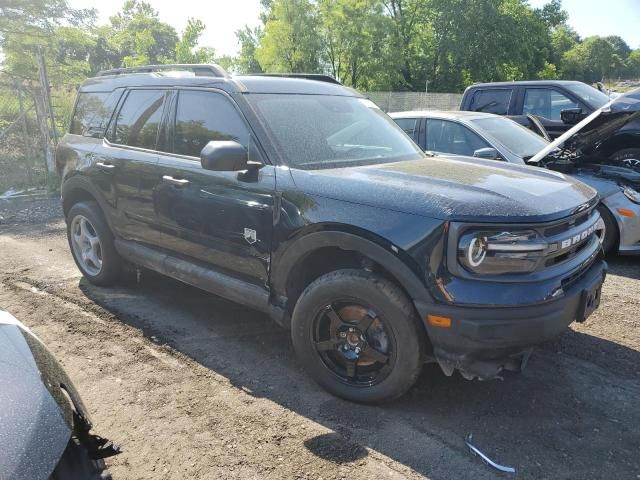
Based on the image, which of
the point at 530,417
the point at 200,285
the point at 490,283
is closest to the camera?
the point at 490,283

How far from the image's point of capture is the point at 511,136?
22.0 ft

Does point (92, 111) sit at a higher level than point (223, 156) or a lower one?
higher

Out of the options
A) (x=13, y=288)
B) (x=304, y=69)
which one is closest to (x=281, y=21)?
(x=304, y=69)

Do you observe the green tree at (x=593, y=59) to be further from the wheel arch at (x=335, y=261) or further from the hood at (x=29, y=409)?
the hood at (x=29, y=409)

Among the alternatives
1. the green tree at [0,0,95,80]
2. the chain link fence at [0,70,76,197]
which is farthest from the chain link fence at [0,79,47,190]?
the green tree at [0,0,95,80]

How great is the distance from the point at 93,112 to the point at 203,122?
1.84 metres

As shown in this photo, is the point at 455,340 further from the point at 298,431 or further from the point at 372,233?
the point at 298,431

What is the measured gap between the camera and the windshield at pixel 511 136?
6.47m

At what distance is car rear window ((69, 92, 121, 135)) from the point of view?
15.8 ft

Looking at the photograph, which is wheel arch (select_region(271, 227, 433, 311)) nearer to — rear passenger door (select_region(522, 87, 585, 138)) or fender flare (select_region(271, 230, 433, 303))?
fender flare (select_region(271, 230, 433, 303))

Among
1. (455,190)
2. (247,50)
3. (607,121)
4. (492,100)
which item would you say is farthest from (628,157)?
(247,50)

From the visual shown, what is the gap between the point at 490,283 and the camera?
2.60m

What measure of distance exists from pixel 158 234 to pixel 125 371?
1146 millimetres

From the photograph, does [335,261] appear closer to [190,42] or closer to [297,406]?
[297,406]
